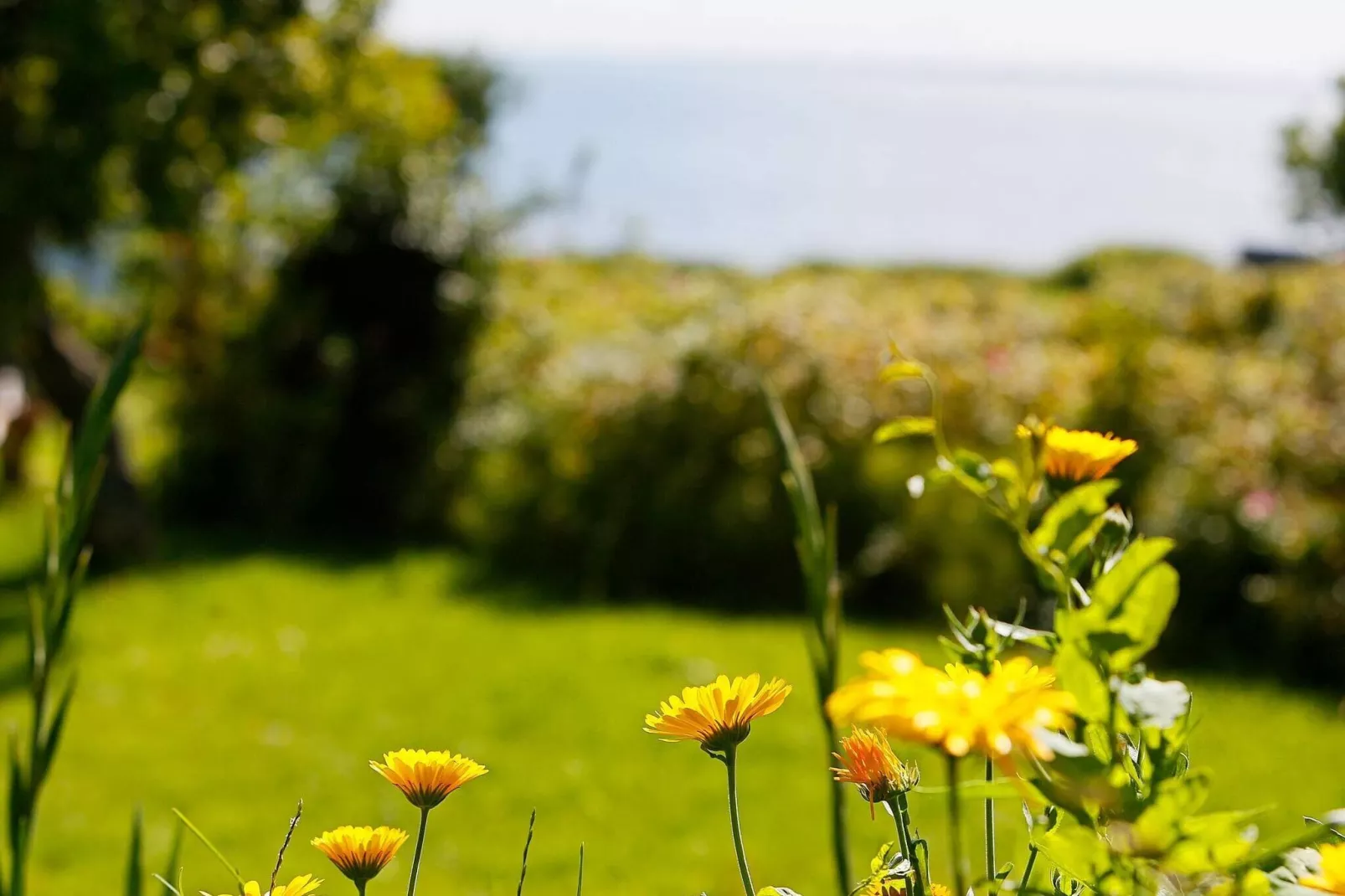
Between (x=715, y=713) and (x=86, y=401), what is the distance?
6272mm

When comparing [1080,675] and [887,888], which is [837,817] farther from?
[1080,675]

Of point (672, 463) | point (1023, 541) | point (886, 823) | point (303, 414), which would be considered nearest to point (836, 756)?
point (1023, 541)

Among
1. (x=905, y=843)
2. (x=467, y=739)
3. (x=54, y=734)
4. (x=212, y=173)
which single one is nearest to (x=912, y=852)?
(x=905, y=843)

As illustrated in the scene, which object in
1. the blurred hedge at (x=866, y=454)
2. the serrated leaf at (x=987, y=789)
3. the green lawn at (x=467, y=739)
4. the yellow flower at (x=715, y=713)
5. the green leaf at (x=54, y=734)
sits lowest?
the green lawn at (x=467, y=739)

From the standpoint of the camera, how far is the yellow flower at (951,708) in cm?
39

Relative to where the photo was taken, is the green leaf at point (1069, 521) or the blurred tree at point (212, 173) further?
the blurred tree at point (212, 173)

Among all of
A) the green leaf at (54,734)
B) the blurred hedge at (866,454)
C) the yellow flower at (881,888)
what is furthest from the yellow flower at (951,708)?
the blurred hedge at (866,454)

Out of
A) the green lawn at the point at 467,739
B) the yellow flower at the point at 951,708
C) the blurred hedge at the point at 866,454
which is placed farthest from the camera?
the blurred hedge at the point at 866,454

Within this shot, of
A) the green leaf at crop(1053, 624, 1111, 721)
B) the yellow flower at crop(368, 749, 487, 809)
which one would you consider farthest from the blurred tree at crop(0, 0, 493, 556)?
the green leaf at crop(1053, 624, 1111, 721)

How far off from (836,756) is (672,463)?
5696mm

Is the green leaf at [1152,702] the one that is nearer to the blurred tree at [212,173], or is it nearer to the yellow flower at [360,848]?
the yellow flower at [360,848]

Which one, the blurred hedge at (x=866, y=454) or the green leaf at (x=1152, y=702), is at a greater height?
the green leaf at (x=1152, y=702)

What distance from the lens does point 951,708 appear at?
0.41 meters

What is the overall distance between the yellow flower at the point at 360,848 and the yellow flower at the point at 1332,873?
396 mm
